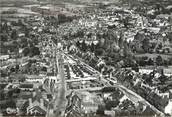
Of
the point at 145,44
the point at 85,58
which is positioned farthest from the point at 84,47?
the point at 145,44

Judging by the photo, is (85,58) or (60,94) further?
(85,58)

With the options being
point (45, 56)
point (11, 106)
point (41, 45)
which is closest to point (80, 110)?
point (11, 106)

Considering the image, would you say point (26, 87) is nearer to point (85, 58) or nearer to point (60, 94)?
point (60, 94)

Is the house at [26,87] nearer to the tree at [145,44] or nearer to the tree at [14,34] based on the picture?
the tree at [14,34]

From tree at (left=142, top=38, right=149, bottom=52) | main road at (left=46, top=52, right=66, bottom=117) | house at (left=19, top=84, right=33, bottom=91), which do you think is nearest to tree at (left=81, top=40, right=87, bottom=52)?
main road at (left=46, top=52, right=66, bottom=117)

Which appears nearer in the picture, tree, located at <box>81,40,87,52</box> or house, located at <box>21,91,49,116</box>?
house, located at <box>21,91,49,116</box>

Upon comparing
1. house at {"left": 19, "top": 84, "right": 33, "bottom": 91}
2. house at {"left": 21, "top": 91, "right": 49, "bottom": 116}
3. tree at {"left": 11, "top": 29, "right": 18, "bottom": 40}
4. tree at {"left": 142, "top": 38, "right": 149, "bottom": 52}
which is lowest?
house at {"left": 21, "top": 91, "right": 49, "bottom": 116}

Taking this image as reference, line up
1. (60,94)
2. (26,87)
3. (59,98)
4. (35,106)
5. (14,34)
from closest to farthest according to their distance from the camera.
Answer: (35,106) < (59,98) < (60,94) < (26,87) < (14,34)

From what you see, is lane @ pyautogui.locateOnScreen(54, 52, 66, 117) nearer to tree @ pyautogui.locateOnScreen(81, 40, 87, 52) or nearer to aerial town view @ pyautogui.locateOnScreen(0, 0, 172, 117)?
aerial town view @ pyautogui.locateOnScreen(0, 0, 172, 117)

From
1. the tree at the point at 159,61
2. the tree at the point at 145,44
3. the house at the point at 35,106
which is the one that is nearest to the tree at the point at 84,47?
the tree at the point at 145,44
